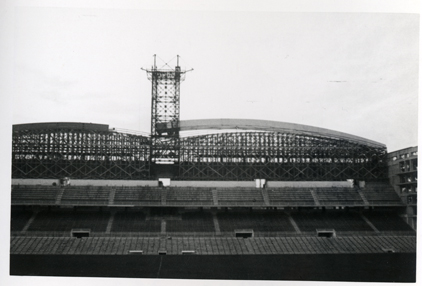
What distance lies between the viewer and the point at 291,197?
111 ft

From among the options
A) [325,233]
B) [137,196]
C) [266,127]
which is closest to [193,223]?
[137,196]

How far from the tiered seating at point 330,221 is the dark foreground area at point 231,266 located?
18.0 ft

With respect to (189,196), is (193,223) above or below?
below

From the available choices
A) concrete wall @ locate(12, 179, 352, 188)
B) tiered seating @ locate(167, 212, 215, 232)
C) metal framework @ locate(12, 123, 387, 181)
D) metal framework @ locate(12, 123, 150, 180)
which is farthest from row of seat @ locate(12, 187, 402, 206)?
metal framework @ locate(12, 123, 150, 180)

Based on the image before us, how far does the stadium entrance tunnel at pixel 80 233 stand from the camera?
100ft

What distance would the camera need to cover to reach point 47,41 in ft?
70.2

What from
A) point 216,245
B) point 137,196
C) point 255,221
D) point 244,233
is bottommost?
point 216,245

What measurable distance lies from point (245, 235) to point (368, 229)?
877 centimetres

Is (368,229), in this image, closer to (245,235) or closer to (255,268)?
(245,235)

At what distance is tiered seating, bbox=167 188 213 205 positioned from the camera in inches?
1312

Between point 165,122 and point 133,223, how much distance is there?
769 centimetres

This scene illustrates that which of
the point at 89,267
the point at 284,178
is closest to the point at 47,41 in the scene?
the point at 89,267

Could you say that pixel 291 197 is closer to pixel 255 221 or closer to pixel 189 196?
pixel 255 221

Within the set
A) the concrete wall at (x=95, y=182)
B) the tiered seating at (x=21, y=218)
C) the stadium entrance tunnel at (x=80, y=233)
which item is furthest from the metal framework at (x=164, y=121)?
the tiered seating at (x=21, y=218)
